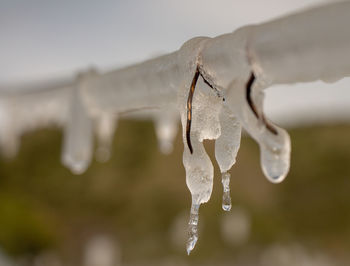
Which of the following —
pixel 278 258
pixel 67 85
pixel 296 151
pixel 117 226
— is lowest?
pixel 278 258

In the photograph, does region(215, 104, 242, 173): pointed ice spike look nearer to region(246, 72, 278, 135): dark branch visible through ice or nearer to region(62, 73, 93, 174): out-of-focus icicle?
region(246, 72, 278, 135): dark branch visible through ice

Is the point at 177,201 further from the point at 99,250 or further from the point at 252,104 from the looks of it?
the point at 252,104

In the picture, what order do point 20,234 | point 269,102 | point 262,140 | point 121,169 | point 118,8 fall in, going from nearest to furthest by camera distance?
point 262,140 < point 118,8 < point 20,234 < point 269,102 < point 121,169

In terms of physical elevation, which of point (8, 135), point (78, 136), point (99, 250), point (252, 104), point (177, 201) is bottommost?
point (99, 250)

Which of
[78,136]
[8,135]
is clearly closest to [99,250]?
[8,135]

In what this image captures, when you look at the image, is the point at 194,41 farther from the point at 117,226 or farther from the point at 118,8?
the point at 117,226

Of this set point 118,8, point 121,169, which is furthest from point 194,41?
point 121,169

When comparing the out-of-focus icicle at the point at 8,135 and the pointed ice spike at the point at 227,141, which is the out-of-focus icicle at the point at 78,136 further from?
the out-of-focus icicle at the point at 8,135

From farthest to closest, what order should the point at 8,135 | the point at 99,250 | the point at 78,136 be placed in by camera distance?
the point at 99,250 → the point at 8,135 → the point at 78,136

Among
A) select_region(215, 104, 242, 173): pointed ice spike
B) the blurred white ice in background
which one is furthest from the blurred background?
select_region(215, 104, 242, 173): pointed ice spike
